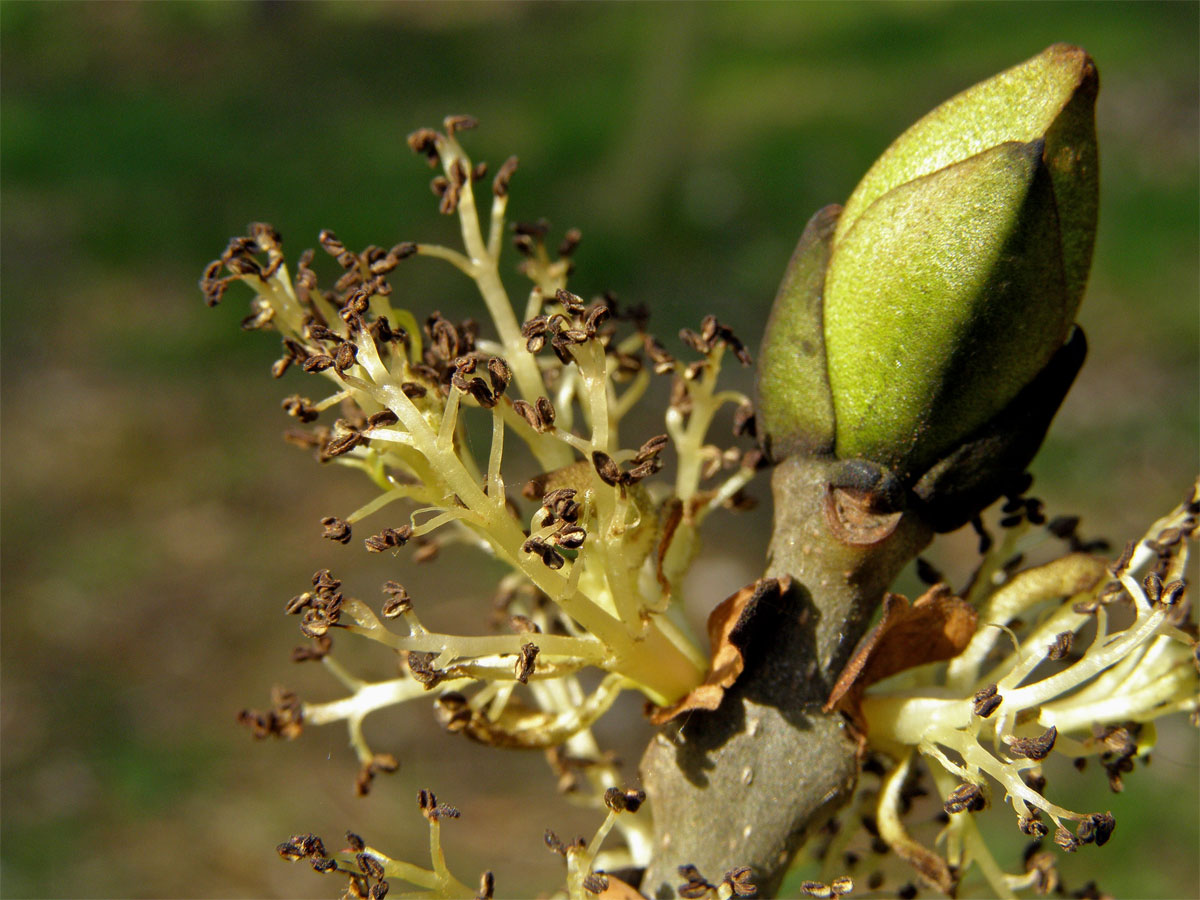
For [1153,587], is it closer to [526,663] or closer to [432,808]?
[526,663]

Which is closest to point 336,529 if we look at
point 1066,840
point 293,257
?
point 1066,840

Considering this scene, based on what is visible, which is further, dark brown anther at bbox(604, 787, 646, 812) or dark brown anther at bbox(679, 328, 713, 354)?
dark brown anther at bbox(679, 328, 713, 354)

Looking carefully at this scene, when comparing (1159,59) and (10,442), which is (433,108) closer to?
(10,442)

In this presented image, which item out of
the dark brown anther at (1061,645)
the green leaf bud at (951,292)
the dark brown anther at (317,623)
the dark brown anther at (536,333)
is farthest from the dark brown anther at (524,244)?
the dark brown anther at (1061,645)

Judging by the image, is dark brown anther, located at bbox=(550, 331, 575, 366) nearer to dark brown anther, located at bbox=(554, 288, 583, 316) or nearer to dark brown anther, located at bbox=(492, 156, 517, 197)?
dark brown anther, located at bbox=(554, 288, 583, 316)

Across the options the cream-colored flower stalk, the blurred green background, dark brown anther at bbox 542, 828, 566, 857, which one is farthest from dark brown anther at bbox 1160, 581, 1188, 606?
the blurred green background

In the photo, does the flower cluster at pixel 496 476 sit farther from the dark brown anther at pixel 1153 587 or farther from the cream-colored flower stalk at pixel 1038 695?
the dark brown anther at pixel 1153 587
